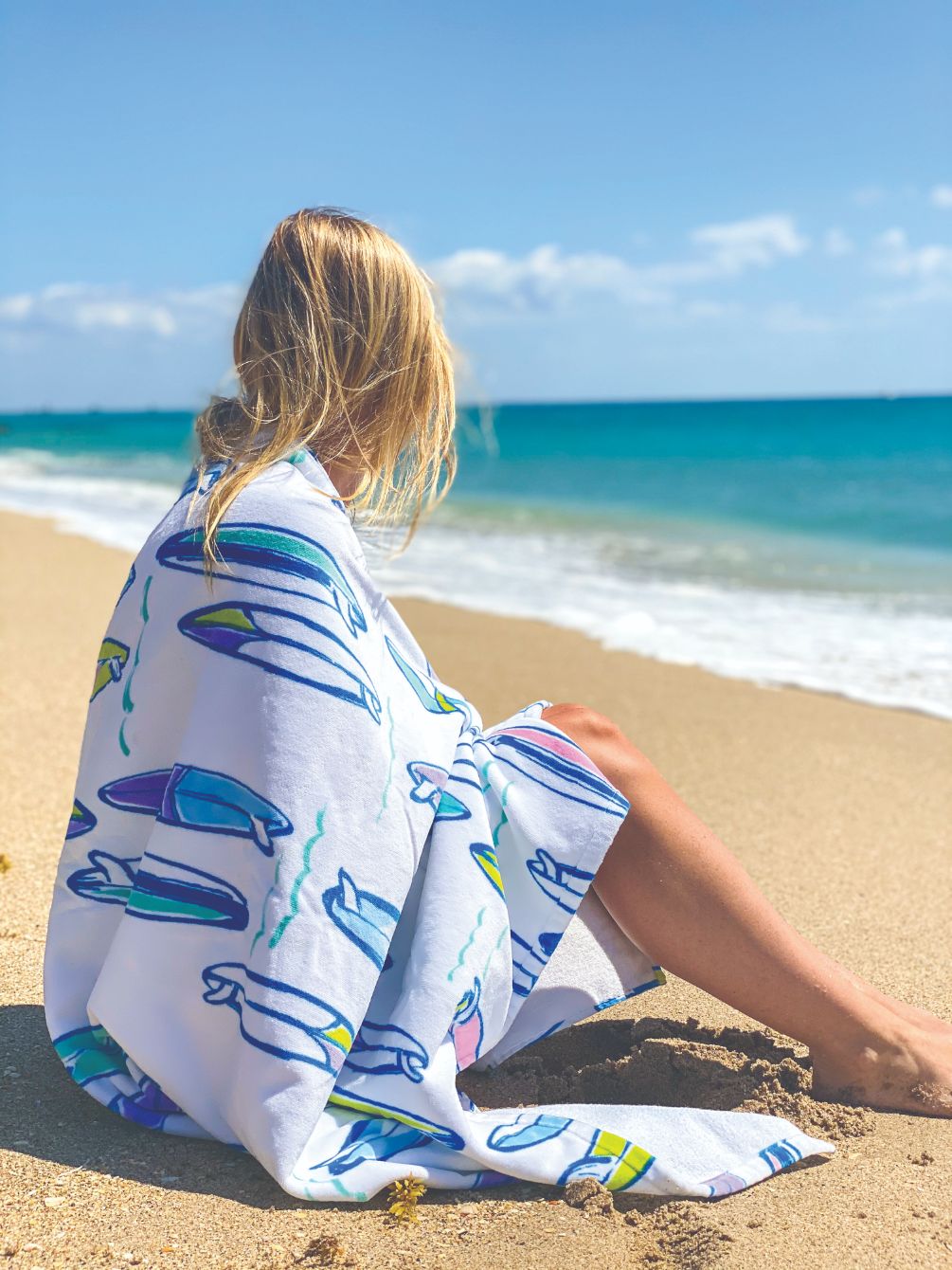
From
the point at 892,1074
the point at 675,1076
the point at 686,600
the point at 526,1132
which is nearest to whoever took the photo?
the point at 526,1132

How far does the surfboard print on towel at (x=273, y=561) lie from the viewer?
1.83 meters

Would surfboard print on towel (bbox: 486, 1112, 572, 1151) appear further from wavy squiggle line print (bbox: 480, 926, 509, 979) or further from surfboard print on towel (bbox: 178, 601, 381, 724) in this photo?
surfboard print on towel (bbox: 178, 601, 381, 724)

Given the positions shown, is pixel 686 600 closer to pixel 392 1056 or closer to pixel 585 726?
pixel 585 726

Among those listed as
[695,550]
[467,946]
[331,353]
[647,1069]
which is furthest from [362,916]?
[695,550]

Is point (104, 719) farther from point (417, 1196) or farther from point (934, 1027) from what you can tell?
point (934, 1027)

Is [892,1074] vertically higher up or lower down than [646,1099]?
higher up

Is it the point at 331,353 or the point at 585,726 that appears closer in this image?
the point at 331,353

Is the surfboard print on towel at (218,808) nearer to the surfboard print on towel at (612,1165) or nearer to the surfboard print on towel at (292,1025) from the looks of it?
the surfboard print on towel at (292,1025)

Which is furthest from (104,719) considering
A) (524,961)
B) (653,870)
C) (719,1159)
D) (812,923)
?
(812,923)

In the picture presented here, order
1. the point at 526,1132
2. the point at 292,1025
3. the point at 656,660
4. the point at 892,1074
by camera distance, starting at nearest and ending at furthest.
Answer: the point at 292,1025, the point at 526,1132, the point at 892,1074, the point at 656,660

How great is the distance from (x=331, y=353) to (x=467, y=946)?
39.3 inches

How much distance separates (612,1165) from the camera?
187 cm

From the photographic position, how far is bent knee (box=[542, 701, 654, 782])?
2143mm

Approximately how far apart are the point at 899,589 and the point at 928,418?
59.7 m
